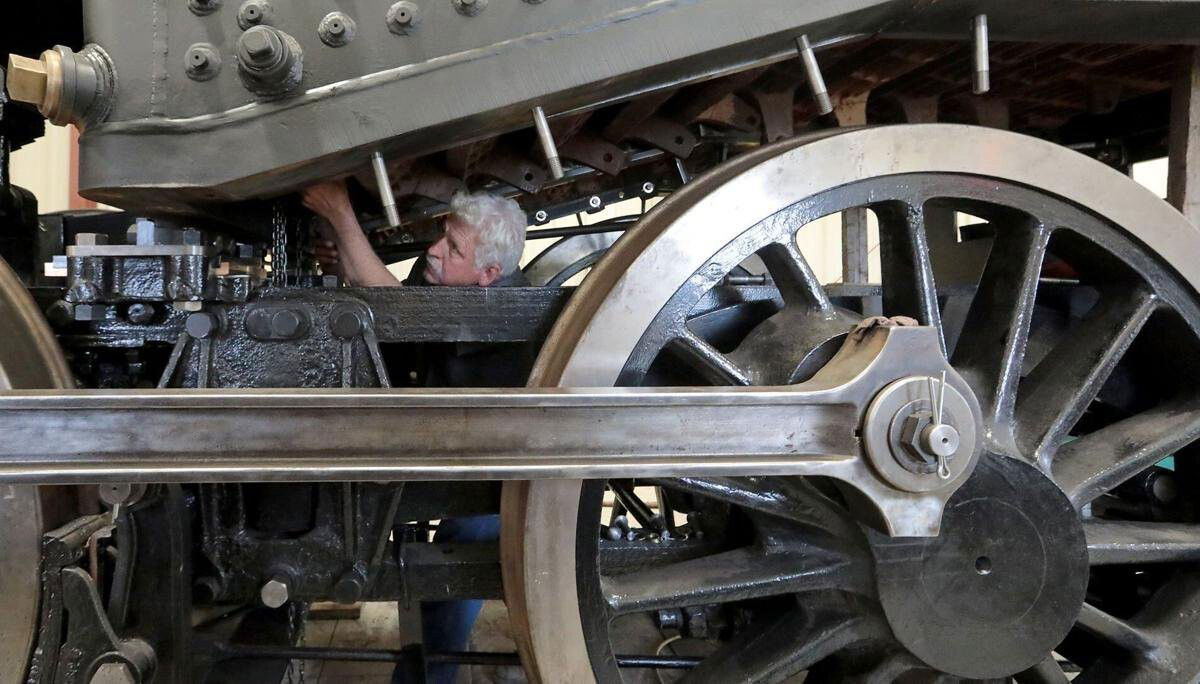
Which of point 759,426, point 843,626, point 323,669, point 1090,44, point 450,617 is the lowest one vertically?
point 323,669

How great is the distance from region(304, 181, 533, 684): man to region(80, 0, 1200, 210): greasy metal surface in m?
0.26

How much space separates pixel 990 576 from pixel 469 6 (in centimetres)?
116

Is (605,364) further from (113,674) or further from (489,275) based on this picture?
(113,674)

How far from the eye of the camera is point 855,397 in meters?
1.04

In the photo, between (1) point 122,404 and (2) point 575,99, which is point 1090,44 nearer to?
(2) point 575,99

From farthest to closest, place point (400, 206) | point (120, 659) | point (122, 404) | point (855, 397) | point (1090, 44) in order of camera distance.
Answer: point (400, 206), point (1090, 44), point (120, 659), point (855, 397), point (122, 404)

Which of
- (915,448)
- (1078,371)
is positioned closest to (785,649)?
(915,448)

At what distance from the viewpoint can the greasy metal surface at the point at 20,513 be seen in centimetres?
108

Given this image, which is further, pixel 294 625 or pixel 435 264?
pixel 294 625

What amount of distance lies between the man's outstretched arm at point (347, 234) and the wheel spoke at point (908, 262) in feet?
2.79

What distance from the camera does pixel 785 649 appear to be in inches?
50.8

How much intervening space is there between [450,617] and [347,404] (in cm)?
147

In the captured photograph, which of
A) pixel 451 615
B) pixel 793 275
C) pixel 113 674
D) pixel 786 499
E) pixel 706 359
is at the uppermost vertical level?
pixel 793 275

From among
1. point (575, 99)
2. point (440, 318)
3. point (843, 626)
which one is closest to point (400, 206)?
point (440, 318)
